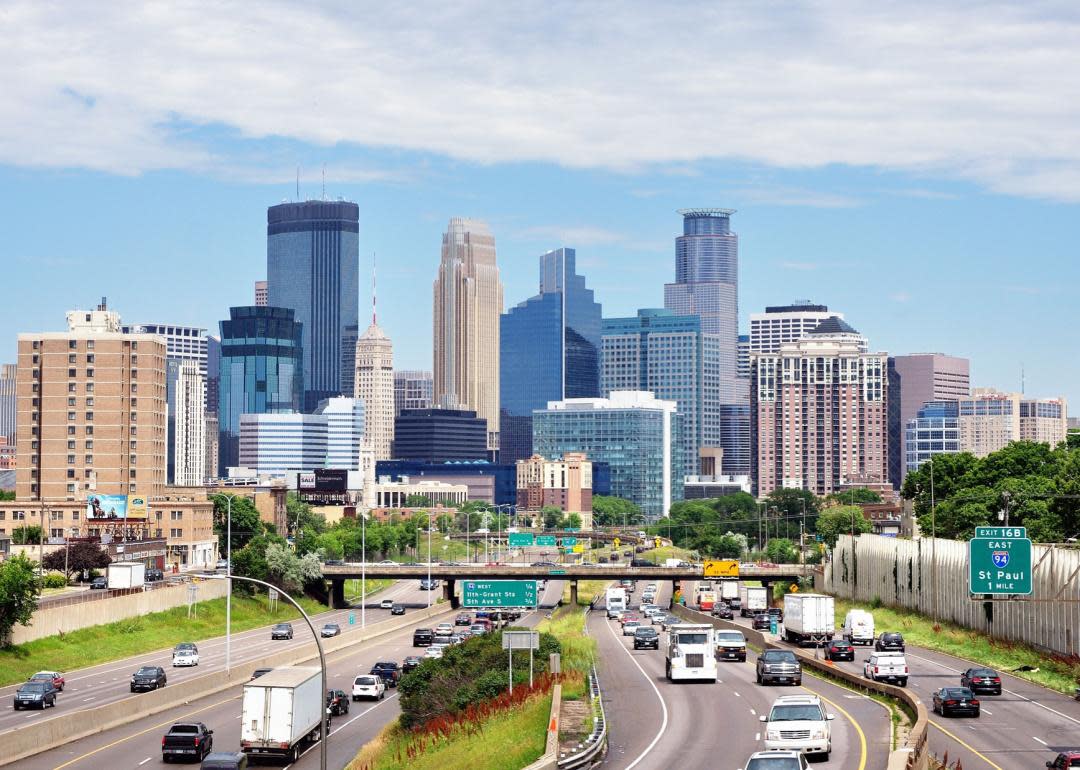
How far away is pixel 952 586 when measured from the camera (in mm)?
125125

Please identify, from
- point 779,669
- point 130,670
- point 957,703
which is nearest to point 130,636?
point 130,670

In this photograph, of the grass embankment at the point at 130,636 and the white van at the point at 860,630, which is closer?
the white van at the point at 860,630

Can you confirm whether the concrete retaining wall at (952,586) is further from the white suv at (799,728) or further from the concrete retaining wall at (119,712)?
the concrete retaining wall at (119,712)

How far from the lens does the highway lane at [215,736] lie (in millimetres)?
67312

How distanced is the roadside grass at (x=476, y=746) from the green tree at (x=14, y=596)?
49788 millimetres

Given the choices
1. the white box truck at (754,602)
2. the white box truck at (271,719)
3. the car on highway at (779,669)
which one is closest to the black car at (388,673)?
the car on highway at (779,669)

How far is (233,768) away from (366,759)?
8.58 metres

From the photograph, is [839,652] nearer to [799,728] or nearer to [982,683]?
[982,683]

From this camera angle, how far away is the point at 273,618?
176 m

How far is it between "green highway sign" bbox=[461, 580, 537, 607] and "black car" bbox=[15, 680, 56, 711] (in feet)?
101

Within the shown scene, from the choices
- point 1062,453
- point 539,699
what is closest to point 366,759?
point 539,699

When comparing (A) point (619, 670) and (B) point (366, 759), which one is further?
(A) point (619, 670)

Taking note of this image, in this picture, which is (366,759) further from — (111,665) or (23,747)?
(111,665)

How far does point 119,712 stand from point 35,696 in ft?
33.4
